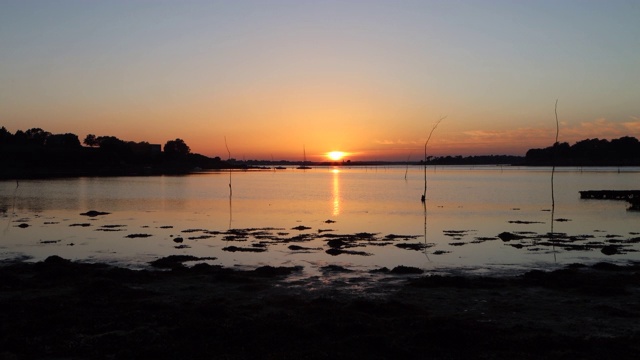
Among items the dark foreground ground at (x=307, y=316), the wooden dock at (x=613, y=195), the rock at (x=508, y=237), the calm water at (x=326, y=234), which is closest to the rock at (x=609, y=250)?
the calm water at (x=326, y=234)

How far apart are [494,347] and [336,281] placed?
A: 871cm

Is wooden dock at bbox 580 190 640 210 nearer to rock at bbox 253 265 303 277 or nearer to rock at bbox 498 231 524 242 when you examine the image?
rock at bbox 498 231 524 242

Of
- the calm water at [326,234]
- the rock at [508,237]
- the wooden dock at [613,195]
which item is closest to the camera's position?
the calm water at [326,234]

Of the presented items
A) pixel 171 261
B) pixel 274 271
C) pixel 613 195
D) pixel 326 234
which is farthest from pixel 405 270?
pixel 613 195

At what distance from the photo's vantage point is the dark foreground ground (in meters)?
11.2

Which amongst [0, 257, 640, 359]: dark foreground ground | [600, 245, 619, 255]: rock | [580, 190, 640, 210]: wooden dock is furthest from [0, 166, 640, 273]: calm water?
[580, 190, 640, 210]: wooden dock

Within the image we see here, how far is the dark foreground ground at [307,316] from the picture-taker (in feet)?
36.8

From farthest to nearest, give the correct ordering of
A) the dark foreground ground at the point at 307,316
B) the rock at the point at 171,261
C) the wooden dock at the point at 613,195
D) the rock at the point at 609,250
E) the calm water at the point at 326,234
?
the wooden dock at the point at 613,195, the rock at the point at 609,250, the calm water at the point at 326,234, the rock at the point at 171,261, the dark foreground ground at the point at 307,316

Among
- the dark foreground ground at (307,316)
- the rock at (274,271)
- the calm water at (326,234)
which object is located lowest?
the calm water at (326,234)

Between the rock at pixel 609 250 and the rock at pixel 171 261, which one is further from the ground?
the rock at pixel 171 261

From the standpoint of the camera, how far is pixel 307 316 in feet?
45.7

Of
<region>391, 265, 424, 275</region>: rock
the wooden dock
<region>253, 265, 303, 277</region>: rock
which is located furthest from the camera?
the wooden dock

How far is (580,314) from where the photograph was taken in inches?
565

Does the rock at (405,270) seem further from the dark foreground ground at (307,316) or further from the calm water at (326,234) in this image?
the calm water at (326,234)
